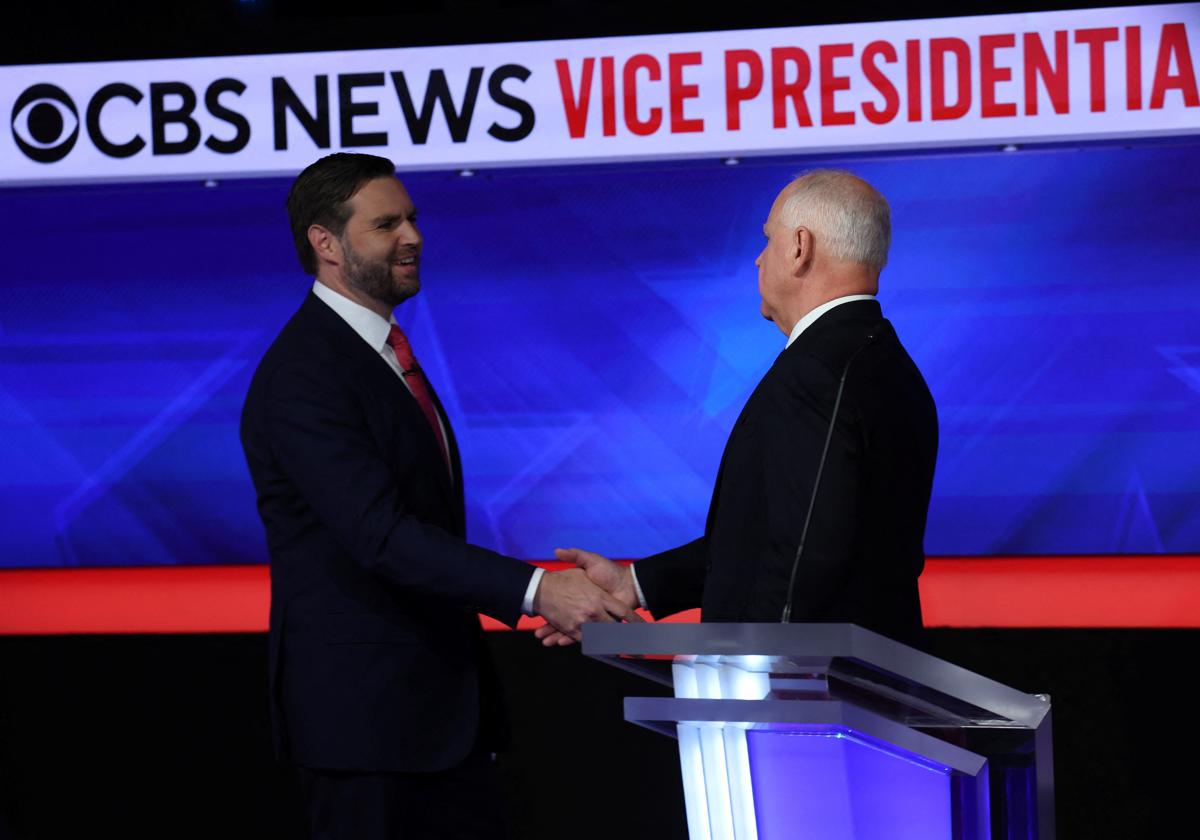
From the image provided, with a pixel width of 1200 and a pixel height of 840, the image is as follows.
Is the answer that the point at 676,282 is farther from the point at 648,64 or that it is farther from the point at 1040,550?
the point at 1040,550

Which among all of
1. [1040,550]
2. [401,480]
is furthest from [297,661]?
[1040,550]

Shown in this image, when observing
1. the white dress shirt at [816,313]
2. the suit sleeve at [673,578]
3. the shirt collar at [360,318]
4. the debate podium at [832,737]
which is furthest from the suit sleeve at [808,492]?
the shirt collar at [360,318]

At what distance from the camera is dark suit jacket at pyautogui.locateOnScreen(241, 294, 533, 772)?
2381mm

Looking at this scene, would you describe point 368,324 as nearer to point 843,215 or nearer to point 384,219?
point 384,219

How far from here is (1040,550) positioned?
3734 mm

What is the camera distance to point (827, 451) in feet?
6.85

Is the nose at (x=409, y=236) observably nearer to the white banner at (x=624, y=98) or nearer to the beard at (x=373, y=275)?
the beard at (x=373, y=275)

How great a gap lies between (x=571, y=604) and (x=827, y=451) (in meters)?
0.55

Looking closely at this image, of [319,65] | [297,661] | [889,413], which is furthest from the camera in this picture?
[319,65]

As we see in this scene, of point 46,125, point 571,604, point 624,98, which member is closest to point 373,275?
point 571,604

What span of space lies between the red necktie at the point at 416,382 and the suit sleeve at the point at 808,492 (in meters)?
0.62

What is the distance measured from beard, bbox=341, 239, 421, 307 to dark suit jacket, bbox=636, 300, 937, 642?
27.0 inches

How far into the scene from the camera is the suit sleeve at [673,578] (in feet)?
9.01

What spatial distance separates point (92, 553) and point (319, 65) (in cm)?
138
